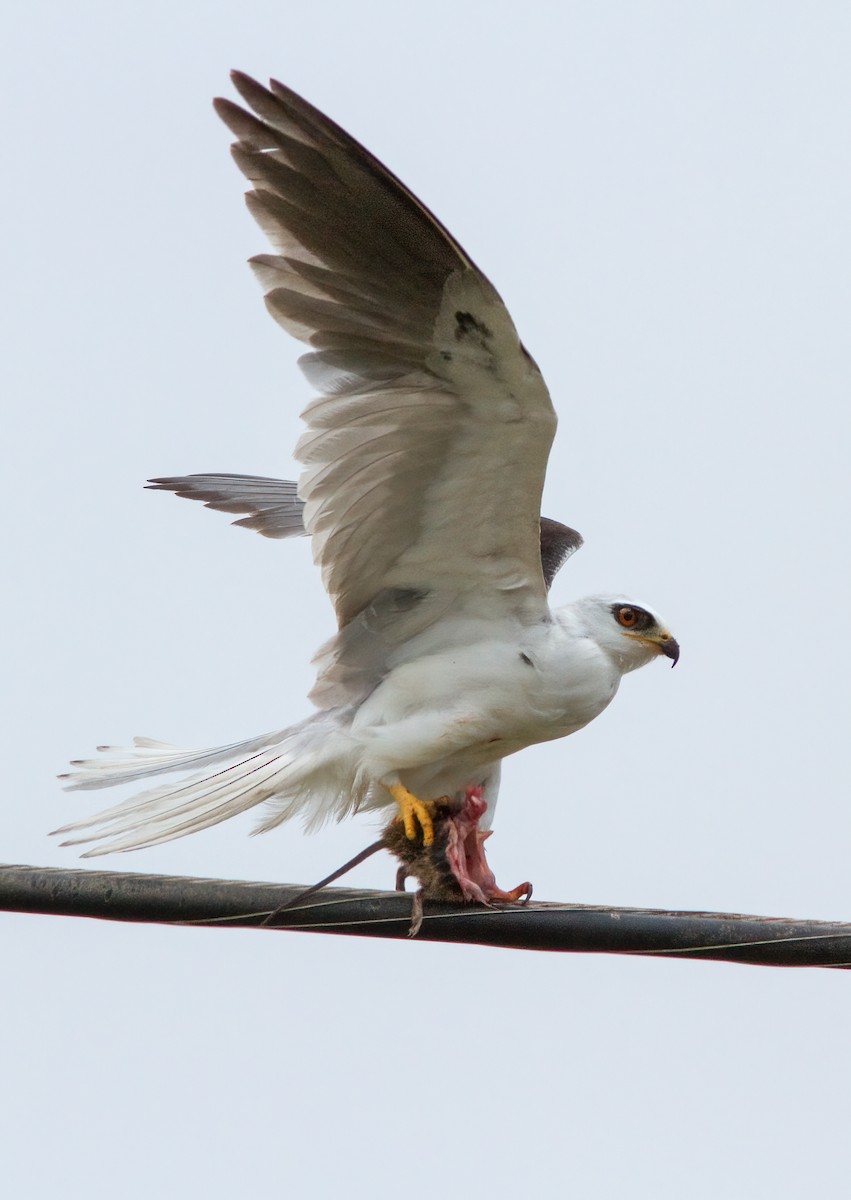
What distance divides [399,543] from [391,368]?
721 mm

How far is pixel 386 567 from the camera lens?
5.72m

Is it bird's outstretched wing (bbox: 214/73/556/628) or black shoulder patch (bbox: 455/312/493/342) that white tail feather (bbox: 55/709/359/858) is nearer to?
bird's outstretched wing (bbox: 214/73/556/628)

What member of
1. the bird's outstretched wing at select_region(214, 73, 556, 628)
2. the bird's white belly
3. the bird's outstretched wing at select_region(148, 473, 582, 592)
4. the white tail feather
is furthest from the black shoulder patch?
the bird's outstretched wing at select_region(148, 473, 582, 592)

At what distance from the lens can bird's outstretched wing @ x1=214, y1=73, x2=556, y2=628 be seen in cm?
480

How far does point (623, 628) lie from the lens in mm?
5781

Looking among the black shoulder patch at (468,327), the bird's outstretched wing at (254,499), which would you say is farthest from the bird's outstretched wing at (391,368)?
the bird's outstretched wing at (254,499)

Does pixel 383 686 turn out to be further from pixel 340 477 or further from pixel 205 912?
pixel 205 912

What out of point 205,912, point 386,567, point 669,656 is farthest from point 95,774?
point 669,656

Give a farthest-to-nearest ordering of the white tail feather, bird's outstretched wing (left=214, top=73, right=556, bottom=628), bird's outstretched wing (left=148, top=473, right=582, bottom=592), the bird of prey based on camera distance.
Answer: bird's outstretched wing (left=148, top=473, right=582, bottom=592), the white tail feather, the bird of prey, bird's outstretched wing (left=214, top=73, right=556, bottom=628)

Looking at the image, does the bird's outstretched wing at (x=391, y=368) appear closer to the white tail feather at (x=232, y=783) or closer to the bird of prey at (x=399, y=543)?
the bird of prey at (x=399, y=543)

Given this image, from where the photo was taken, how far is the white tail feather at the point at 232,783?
531 centimetres

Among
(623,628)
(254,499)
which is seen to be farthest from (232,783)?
(254,499)

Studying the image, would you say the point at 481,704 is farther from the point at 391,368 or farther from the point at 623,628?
the point at 391,368

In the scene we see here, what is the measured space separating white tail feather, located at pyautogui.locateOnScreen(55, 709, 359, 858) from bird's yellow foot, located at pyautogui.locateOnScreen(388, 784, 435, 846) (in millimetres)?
202
